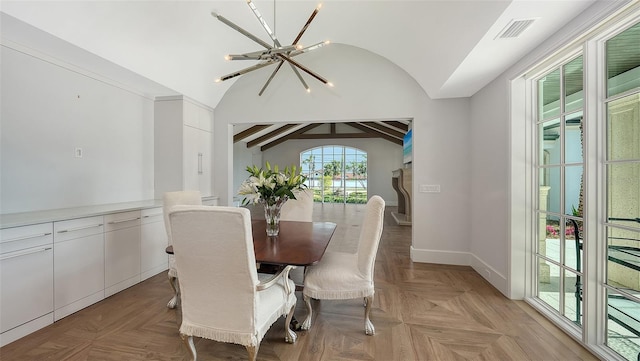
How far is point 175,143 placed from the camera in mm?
3727

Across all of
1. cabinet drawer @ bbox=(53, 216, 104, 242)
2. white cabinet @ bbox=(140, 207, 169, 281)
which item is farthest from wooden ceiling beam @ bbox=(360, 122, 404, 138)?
cabinet drawer @ bbox=(53, 216, 104, 242)

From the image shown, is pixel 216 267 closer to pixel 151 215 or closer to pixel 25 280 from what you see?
pixel 25 280

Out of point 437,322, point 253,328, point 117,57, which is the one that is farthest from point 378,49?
point 253,328

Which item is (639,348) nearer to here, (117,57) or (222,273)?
(222,273)

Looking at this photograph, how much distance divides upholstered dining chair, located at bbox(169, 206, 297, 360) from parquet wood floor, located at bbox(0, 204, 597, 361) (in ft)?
1.43

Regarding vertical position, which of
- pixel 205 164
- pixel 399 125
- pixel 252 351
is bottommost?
pixel 252 351

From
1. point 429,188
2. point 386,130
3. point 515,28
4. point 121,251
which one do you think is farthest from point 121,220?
point 386,130

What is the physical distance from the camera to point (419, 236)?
3.71m

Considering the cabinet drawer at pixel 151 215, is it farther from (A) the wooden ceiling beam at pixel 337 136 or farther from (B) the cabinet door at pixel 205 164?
(A) the wooden ceiling beam at pixel 337 136

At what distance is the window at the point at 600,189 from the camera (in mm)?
1581

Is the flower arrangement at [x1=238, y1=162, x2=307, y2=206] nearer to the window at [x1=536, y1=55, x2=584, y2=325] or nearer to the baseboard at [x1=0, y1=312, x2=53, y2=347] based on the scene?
the baseboard at [x1=0, y1=312, x2=53, y2=347]

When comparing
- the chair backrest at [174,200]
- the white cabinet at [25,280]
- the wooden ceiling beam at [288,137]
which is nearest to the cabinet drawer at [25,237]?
the white cabinet at [25,280]

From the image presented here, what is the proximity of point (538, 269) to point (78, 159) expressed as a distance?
5097 millimetres

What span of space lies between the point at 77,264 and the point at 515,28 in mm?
4271
